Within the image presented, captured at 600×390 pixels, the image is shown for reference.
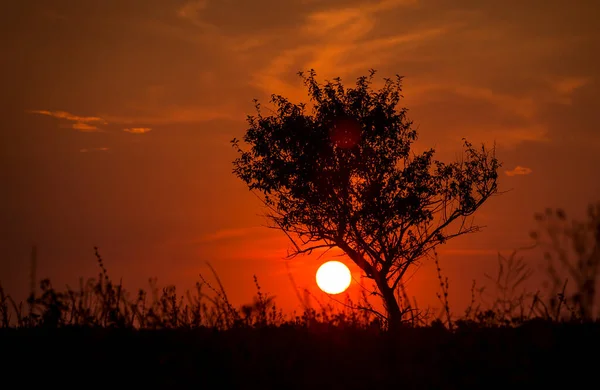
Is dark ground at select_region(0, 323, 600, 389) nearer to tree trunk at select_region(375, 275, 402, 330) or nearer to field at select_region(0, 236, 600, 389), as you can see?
field at select_region(0, 236, 600, 389)

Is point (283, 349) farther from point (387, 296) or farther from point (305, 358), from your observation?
point (387, 296)

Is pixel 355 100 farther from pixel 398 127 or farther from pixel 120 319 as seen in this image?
pixel 120 319

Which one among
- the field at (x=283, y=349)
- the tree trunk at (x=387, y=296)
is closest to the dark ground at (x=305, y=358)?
the field at (x=283, y=349)

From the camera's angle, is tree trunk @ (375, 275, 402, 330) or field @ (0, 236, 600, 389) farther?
tree trunk @ (375, 275, 402, 330)

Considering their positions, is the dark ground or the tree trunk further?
the tree trunk

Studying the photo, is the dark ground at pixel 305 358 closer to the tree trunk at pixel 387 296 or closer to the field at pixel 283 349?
the field at pixel 283 349

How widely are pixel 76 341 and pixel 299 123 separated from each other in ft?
62.5

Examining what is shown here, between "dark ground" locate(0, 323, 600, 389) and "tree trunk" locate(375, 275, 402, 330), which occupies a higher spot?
"tree trunk" locate(375, 275, 402, 330)

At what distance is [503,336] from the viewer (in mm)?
9359

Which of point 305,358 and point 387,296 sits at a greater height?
point 387,296

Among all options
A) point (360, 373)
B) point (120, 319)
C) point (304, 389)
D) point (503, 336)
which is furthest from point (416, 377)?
point (120, 319)

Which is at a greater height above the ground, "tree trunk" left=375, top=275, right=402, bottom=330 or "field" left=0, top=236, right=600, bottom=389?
"tree trunk" left=375, top=275, right=402, bottom=330

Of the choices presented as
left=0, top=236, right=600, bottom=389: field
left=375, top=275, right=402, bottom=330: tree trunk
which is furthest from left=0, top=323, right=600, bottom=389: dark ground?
left=375, top=275, right=402, bottom=330: tree trunk

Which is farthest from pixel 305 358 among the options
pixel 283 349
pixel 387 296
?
pixel 387 296
